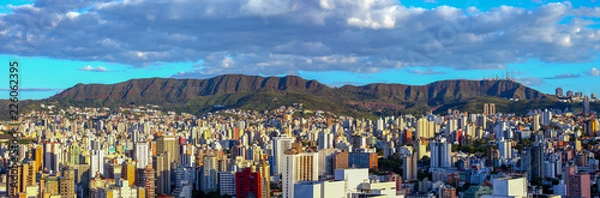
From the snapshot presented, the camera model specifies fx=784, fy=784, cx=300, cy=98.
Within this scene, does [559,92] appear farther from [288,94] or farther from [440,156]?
[440,156]

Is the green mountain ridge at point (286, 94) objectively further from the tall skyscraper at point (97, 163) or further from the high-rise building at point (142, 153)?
the tall skyscraper at point (97, 163)

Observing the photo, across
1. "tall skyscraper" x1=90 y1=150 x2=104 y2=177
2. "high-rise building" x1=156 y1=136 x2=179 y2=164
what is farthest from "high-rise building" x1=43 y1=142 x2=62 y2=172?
"high-rise building" x1=156 y1=136 x2=179 y2=164

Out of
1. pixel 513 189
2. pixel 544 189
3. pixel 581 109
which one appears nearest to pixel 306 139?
pixel 544 189

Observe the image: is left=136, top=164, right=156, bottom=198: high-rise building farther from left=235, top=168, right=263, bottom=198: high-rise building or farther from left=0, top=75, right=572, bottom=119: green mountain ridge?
left=0, top=75, right=572, bottom=119: green mountain ridge

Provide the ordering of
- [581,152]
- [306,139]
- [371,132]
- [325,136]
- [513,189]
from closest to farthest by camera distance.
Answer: [513,189] < [581,152] < [325,136] < [306,139] < [371,132]

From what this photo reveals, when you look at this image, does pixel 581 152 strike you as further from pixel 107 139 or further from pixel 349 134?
pixel 107 139

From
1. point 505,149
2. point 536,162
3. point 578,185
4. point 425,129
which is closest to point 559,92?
point 425,129

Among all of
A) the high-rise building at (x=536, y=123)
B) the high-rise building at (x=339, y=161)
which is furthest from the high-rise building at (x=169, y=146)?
the high-rise building at (x=536, y=123)
